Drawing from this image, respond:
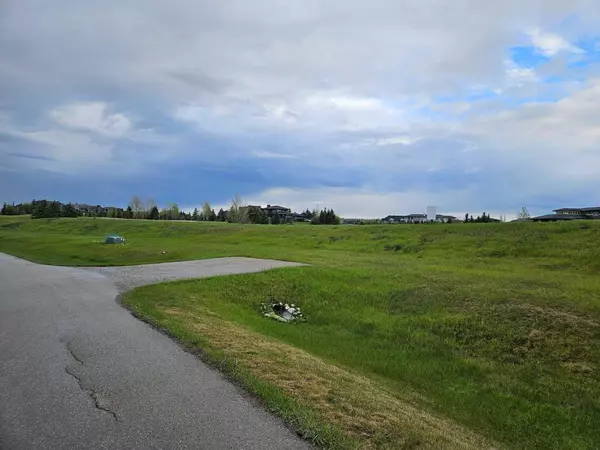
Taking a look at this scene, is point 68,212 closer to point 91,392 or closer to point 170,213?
point 170,213

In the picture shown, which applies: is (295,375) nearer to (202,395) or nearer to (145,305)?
(202,395)

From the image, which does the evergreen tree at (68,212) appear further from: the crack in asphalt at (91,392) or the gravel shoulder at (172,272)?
the crack in asphalt at (91,392)

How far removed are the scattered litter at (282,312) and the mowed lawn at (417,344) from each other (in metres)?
0.56

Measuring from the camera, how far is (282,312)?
17812 millimetres

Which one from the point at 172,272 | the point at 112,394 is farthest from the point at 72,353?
the point at 172,272

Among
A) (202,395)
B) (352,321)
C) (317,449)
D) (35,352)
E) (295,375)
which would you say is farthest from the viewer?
(352,321)

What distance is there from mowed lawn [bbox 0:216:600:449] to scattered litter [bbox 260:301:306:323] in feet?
1.84

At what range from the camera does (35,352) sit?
8.78 m

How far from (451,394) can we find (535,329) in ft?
16.2

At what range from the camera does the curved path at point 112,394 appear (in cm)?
540

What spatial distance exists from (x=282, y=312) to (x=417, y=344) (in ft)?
19.8

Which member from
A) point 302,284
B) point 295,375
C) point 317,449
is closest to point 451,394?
point 295,375

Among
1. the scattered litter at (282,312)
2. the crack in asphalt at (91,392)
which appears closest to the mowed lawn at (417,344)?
the scattered litter at (282,312)

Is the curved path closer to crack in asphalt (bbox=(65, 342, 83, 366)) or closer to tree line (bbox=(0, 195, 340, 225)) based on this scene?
crack in asphalt (bbox=(65, 342, 83, 366))
